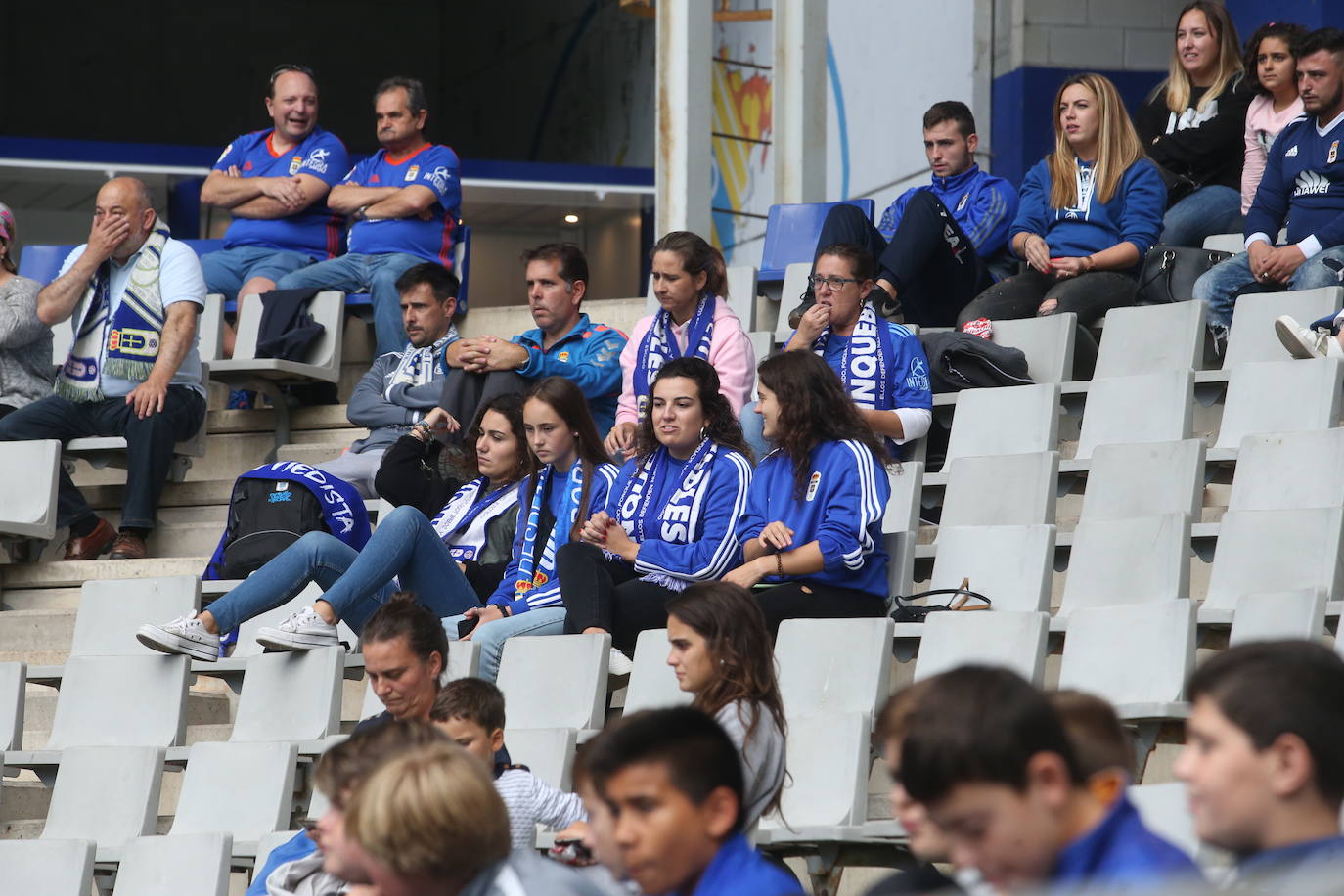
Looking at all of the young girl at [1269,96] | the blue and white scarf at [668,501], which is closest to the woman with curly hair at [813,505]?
the blue and white scarf at [668,501]

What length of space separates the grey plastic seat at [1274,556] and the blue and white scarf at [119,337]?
3135 millimetres

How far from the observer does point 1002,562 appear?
3834mm

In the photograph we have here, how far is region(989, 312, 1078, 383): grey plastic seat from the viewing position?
15.6ft

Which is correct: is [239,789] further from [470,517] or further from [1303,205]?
[1303,205]

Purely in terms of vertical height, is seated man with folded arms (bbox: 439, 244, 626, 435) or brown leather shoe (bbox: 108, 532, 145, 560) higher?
seated man with folded arms (bbox: 439, 244, 626, 435)

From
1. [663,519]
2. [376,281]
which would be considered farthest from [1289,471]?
[376,281]

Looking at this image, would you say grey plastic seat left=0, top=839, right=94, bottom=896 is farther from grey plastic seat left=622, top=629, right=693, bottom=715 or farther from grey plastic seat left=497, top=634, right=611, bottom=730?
grey plastic seat left=622, top=629, right=693, bottom=715

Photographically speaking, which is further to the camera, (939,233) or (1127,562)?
(939,233)

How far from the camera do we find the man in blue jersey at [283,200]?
6.27 meters

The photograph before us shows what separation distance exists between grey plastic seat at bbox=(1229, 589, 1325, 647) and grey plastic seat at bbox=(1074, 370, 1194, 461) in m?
0.97

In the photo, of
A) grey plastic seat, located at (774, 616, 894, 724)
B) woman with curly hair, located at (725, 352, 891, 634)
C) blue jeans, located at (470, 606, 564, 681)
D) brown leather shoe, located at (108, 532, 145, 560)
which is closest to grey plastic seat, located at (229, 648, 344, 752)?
blue jeans, located at (470, 606, 564, 681)

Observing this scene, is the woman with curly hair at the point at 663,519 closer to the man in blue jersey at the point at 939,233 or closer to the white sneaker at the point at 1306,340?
the man in blue jersey at the point at 939,233

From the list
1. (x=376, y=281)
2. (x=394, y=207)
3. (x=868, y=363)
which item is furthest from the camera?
(x=394, y=207)

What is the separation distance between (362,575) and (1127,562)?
1.63 m
